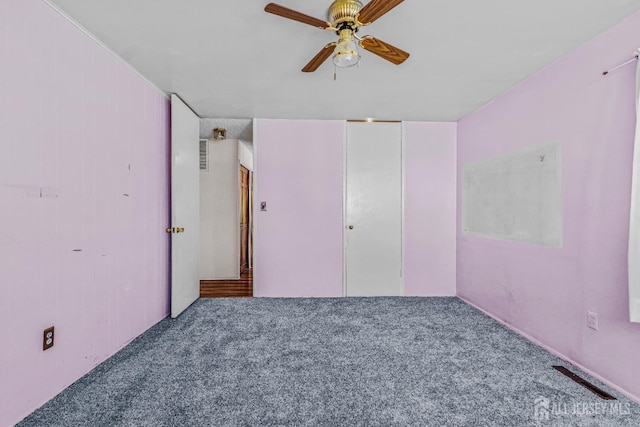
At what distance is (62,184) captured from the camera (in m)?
1.72

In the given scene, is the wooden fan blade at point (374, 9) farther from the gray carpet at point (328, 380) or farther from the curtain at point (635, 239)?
the gray carpet at point (328, 380)

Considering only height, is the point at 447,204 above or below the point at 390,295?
above

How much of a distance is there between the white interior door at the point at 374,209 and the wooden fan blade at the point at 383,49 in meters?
1.90

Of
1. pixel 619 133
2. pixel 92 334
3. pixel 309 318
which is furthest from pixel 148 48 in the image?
pixel 619 133

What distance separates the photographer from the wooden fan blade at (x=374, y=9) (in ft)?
4.30

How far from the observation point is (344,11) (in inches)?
57.1

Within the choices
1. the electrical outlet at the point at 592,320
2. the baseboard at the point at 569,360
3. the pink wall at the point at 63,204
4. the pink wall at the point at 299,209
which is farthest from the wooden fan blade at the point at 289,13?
the baseboard at the point at 569,360

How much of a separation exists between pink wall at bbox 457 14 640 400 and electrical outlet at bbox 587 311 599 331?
3 centimetres

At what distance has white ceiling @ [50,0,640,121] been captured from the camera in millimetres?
1662

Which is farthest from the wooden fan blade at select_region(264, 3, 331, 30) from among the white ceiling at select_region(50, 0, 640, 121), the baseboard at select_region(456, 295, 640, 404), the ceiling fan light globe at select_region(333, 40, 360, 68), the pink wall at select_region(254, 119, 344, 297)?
the baseboard at select_region(456, 295, 640, 404)

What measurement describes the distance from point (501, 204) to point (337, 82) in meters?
1.97

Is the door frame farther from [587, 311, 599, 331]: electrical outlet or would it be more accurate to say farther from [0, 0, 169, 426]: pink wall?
[0, 0, 169, 426]: pink wall

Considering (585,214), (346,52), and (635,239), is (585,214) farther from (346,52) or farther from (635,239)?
(346,52)

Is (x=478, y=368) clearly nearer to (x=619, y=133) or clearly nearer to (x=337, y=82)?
(x=619, y=133)
